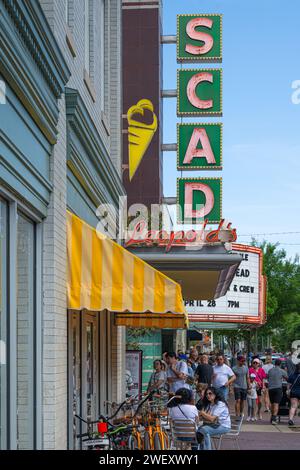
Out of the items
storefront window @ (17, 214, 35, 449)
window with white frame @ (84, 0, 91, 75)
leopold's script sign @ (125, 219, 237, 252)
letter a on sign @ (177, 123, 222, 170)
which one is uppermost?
letter a on sign @ (177, 123, 222, 170)

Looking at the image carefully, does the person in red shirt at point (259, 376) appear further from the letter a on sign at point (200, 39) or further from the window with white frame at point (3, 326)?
the window with white frame at point (3, 326)

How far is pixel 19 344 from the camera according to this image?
8.38 metres

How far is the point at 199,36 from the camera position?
29.9 metres

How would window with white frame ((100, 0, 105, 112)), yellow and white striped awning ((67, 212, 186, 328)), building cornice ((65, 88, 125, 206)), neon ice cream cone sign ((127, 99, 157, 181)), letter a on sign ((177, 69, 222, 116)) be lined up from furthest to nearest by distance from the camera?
neon ice cream cone sign ((127, 99, 157, 181)) < letter a on sign ((177, 69, 222, 116)) < window with white frame ((100, 0, 105, 112)) < building cornice ((65, 88, 125, 206)) < yellow and white striped awning ((67, 212, 186, 328))

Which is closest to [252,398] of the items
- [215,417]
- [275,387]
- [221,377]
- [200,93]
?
[275,387]

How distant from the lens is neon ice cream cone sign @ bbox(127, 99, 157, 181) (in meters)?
31.5

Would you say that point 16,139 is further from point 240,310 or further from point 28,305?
point 240,310

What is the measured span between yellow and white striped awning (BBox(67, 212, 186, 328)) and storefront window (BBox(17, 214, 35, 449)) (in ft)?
4.56

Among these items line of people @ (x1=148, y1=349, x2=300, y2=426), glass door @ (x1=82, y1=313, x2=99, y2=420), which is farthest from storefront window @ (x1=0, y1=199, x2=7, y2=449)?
line of people @ (x1=148, y1=349, x2=300, y2=426)

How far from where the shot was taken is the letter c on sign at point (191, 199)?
88.8ft

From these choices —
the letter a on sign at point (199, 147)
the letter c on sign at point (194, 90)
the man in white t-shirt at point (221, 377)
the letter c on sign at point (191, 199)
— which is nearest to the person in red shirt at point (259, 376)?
the man in white t-shirt at point (221, 377)

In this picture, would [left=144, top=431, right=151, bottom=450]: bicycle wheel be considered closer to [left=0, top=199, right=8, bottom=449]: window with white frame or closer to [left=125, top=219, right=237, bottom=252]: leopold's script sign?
[left=0, top=199, right=8, bottom=449]: window with white frame

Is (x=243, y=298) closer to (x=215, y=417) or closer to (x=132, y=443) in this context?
(x=215, y=417)

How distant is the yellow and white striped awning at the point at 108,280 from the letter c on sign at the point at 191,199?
1641 cm
